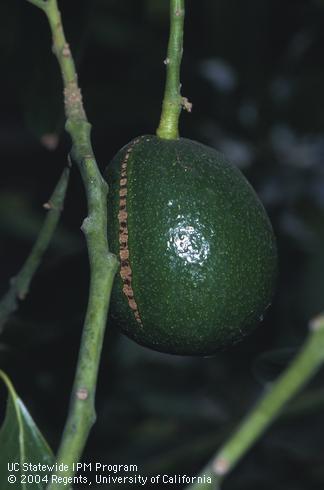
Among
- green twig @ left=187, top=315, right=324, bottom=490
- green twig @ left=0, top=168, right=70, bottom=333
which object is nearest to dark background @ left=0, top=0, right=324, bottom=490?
green twig @ left=0, top=168, right=70, bottom=333

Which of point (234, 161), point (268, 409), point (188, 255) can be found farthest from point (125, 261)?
point (234, 161)

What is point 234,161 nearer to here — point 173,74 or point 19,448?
point 173,74

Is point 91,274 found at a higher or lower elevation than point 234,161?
lower

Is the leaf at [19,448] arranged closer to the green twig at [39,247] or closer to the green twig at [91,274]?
the green twig at [39,247]

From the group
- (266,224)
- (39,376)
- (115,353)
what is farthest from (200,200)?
(115,353)

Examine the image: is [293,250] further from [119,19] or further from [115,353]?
[119,19]

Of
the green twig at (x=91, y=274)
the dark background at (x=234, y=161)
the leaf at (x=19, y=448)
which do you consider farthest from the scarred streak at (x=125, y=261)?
the dark background at (x=234, y=161)

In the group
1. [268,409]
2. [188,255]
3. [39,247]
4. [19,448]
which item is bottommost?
[268,409]
